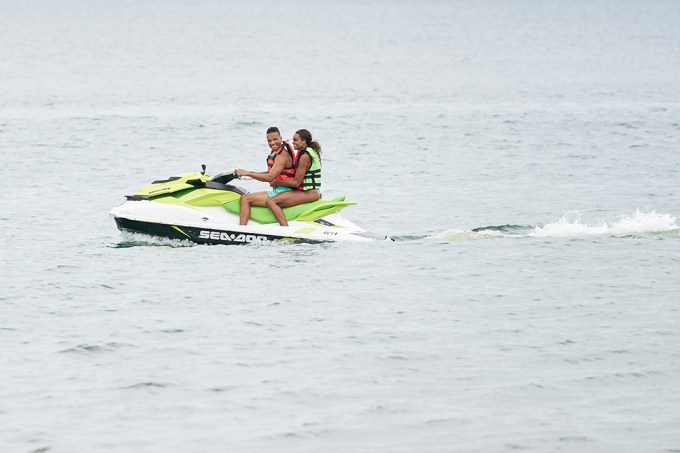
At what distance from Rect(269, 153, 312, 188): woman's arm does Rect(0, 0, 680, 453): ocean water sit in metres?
0.80

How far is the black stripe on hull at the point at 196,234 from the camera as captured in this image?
1545cm

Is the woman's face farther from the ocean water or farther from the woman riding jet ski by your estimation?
the ocean water

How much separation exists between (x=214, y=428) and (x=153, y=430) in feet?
1.48

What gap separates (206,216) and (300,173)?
1.28 meters

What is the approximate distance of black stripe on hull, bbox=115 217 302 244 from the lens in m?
15.5

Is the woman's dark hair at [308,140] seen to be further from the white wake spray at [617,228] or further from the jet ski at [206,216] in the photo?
the white wake spray at [617,228]

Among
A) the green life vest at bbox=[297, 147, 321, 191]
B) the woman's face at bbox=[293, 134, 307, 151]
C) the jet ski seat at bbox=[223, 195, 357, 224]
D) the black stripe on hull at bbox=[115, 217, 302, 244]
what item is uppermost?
the woman's face at bbox=[293, 134, 307, 151]

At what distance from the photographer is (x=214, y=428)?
365 inches

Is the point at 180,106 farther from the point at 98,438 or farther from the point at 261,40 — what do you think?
the point at 261,40

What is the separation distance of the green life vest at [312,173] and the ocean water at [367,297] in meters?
0.85

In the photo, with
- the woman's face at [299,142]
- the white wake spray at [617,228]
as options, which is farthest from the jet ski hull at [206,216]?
the white wake spray at [617,228]

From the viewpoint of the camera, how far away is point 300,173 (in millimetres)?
15477

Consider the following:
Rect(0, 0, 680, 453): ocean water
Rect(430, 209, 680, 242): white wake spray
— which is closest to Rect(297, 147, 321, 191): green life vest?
Rect(0, 0, 680, 453): ocean water

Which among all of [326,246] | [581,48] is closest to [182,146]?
[326,246]
